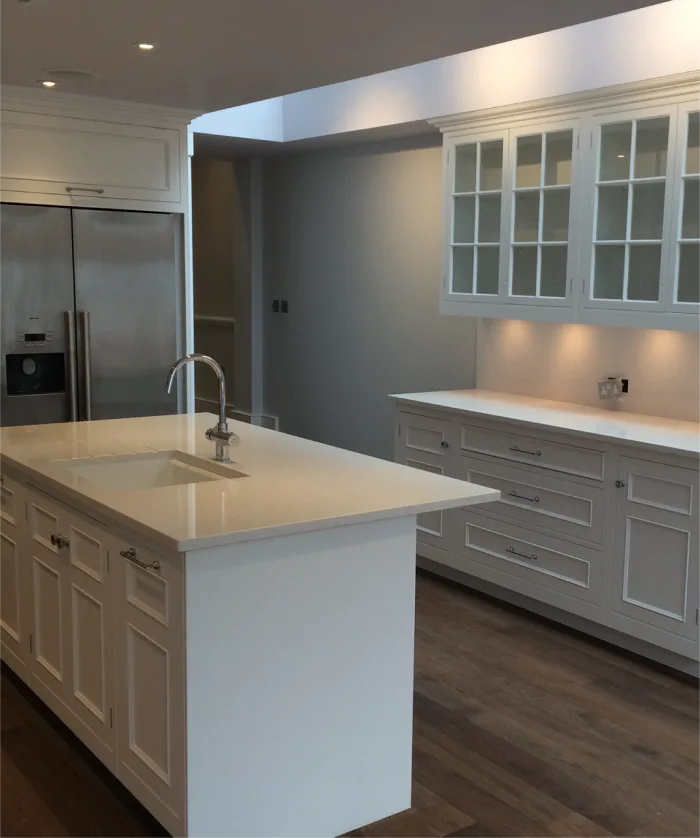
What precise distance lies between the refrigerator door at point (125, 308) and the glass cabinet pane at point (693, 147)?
99.5 inches

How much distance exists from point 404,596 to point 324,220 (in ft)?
13.8

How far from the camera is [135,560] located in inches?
92.7

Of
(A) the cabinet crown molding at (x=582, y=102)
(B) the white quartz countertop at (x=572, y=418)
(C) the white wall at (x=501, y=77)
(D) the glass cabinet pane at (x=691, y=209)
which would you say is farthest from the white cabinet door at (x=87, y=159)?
(D) the glass cabinet pane at (x=691, y=209)

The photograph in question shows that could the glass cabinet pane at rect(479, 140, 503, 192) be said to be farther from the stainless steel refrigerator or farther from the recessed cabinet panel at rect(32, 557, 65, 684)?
the recessed cabinet panel at rect(32, 557, 65, 684)

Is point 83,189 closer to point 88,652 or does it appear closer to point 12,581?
point 12,581

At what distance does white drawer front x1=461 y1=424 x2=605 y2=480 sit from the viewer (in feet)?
12.5

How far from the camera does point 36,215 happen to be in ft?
14.6

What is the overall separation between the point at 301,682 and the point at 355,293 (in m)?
4.02

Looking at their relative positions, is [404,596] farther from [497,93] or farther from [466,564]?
[497,93]

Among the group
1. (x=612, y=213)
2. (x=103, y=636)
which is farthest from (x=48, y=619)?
(x=612, y=213)

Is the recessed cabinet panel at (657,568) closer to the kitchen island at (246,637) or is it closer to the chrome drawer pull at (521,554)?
the chrome drawer pull at (521,554)

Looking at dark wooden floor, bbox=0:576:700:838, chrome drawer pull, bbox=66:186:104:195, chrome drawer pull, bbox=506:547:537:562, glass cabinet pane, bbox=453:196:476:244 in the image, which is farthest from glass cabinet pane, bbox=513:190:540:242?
chrome drawer pull, bbox=66:186:104:195

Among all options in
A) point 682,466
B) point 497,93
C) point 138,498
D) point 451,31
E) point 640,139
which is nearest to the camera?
point 138,498

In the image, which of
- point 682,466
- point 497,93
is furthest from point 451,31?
point 682,466
